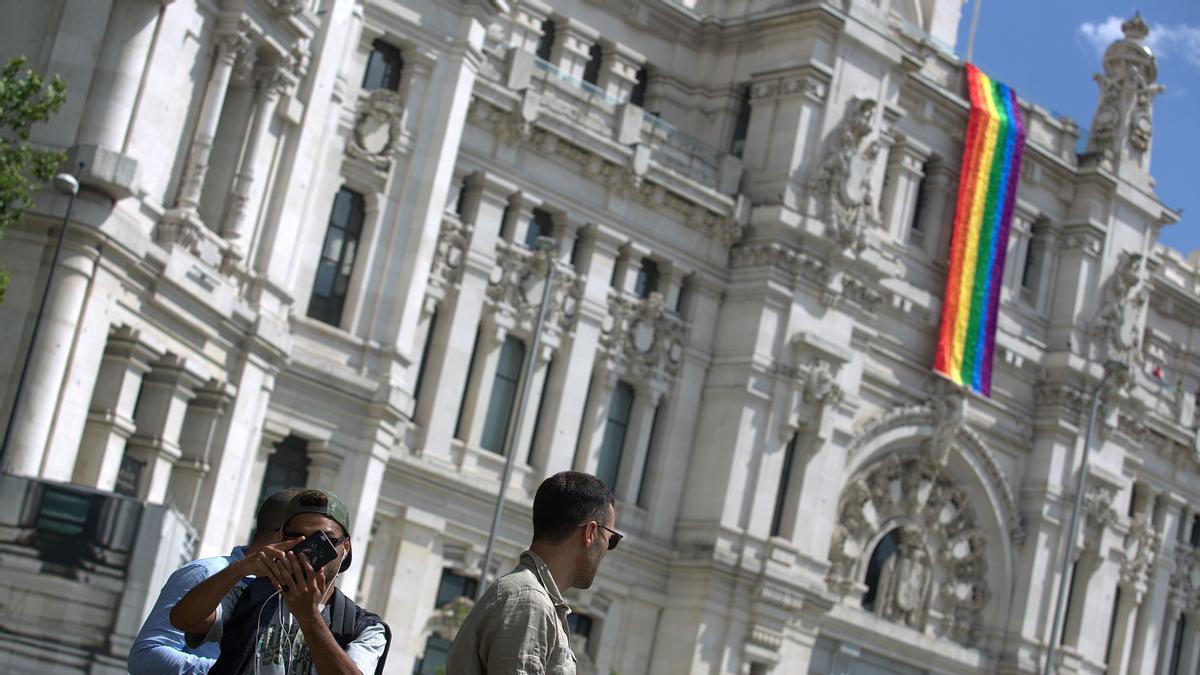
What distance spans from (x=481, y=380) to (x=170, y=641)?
36393mm

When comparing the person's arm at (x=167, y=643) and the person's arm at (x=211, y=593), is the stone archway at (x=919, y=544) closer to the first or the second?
the person's arm at (x=167, y=643)

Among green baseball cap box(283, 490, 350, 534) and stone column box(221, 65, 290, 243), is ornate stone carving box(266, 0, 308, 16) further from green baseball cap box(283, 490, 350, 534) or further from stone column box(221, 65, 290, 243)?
green baseball cap box(283, 490, 350, 534)

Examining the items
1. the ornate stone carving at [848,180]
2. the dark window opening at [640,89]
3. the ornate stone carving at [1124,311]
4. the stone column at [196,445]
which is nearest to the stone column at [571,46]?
the dark window opening at [640,89]

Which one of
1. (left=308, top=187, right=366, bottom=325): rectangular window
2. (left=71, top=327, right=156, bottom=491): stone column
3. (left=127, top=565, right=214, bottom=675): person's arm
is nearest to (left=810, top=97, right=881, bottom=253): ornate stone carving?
(left=308, top=187, right=366, bottom=325): rectangular window

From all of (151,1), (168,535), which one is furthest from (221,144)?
(168,535)

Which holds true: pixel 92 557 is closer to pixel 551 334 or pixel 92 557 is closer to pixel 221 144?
pixel 221 144

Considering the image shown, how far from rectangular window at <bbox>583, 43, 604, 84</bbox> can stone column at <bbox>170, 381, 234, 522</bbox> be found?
63.8 ft

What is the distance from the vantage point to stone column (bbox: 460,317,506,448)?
44688 mm

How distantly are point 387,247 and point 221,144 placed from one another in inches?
284

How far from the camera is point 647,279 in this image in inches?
1913

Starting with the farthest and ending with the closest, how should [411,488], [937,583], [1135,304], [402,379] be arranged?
[1135,304], [937,583], [411,488], [402,379]

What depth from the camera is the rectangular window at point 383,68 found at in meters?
40.9

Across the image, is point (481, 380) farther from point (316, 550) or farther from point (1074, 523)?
point (316, 550)

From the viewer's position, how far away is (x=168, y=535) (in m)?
24.2
